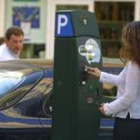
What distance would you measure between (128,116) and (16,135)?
0.90 m

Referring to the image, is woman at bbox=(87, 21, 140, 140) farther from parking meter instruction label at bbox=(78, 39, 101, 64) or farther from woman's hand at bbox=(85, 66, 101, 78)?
parking meter instruction label at bbox=(78, 39, 101, 64)

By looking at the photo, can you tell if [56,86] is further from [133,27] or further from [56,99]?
[133,27]

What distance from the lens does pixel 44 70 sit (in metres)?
5.30

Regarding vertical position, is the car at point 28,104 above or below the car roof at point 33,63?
below

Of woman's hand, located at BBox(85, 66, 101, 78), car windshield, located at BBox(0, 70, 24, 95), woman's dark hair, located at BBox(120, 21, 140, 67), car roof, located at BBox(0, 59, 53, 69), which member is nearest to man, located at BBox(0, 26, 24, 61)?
car roof, located at BBox(0, 59, 53, 69)

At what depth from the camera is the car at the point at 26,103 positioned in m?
4.81

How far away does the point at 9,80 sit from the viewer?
17.3 ft

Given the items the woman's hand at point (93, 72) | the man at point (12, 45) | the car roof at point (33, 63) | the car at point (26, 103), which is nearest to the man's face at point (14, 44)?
the man at point (12, 45)

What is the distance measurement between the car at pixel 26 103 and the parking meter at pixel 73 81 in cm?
20

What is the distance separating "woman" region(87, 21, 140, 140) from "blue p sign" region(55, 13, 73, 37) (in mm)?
327

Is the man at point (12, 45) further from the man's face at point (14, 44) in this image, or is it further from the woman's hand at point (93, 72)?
the woman's hand at point (93, 72)

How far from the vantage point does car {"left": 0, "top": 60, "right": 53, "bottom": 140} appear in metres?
4.81

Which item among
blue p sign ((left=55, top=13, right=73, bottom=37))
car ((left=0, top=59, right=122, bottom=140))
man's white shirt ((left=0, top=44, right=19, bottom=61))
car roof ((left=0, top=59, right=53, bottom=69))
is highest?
blue p sign ((left=55, top=13, right=73, bottom=37))

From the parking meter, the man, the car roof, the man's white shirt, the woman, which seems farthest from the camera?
the man
